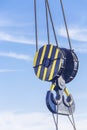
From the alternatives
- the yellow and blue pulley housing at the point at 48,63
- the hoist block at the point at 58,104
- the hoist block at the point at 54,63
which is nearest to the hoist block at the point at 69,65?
the hoist block at the point at 54,63

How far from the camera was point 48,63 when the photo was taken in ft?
38.5

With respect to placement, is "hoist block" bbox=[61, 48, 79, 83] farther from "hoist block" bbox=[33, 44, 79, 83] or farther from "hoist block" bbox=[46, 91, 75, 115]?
"hoist block" bbox=[46, 91, 75, 115]

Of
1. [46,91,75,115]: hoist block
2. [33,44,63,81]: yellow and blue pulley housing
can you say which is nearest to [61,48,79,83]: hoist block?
→ [33,44,63,81]: yellow and blue pulley housing

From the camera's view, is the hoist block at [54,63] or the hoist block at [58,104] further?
the hoist block at [54,63]

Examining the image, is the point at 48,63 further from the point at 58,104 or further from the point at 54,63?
the point at 58,104

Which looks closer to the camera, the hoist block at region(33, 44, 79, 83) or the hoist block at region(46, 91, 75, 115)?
the hoist block at region(46, 91, 75, 115)

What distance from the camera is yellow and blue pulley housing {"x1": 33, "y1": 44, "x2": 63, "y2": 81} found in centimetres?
1150

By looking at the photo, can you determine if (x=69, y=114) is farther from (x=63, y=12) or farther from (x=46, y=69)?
(x=63, y=12)

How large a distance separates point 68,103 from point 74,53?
1286 millimetres

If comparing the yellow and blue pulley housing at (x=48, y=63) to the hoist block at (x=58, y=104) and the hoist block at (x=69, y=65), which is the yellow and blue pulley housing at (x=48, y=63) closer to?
the hoist block at (x=69, y=65)

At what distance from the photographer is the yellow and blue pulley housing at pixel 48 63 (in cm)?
1150

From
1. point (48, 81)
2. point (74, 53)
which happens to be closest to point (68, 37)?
point (74, 53)

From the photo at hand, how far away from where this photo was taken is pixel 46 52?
1185 cm

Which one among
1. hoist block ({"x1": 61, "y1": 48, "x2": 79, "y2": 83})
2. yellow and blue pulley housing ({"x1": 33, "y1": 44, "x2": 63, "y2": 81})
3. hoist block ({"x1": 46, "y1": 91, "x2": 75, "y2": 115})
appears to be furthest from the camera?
hoist block ({"x1": 61, "y1": 48, "x2": 79, "y2": 83})
